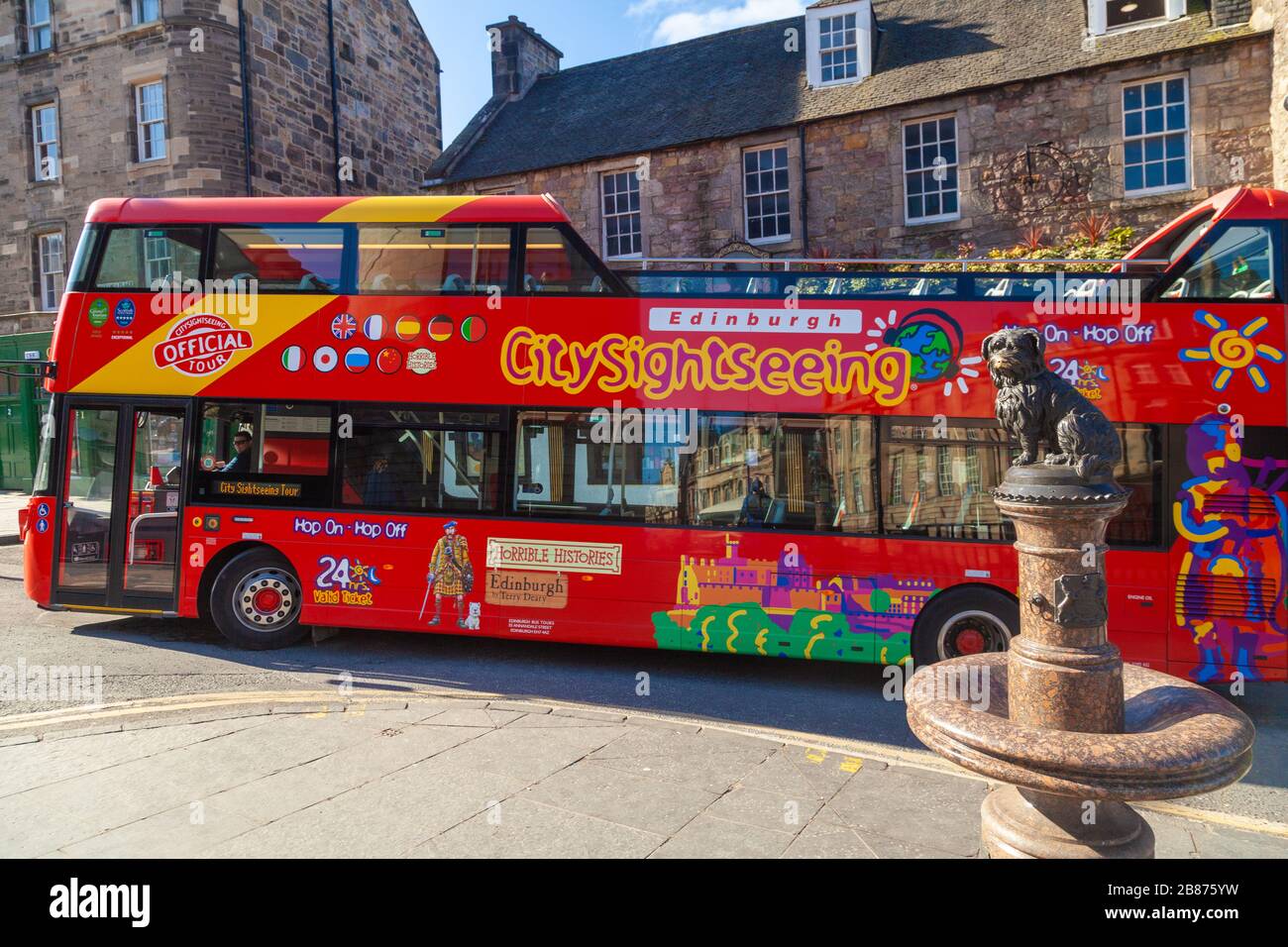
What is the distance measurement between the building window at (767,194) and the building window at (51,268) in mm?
17901

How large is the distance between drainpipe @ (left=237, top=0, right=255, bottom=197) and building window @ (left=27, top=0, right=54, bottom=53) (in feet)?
19.6

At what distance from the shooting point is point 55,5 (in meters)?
20.9

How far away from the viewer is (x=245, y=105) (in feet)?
63.6

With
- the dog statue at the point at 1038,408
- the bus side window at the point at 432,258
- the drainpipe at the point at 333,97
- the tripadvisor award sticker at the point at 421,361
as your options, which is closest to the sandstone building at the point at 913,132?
the drainpipe at the point at 333,97

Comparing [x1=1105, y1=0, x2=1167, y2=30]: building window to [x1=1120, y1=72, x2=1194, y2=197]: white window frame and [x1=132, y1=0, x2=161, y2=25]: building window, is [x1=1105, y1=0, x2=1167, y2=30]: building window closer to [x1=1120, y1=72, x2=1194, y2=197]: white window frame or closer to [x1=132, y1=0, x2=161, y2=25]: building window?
[x1=1120, y1=72, x2=1194, y2=197]: white window frame

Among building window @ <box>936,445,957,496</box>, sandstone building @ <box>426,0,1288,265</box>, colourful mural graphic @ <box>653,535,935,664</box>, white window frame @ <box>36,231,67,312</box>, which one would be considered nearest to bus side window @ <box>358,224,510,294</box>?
colourful mural graphic @ <box>653,535,935,664</box>

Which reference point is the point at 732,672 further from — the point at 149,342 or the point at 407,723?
the point at 149,342

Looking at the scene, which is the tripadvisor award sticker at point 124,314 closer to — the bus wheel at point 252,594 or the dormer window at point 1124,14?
the bus wheel at point 252,594

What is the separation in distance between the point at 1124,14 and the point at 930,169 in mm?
4290

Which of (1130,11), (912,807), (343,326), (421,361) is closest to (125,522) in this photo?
(343,326)

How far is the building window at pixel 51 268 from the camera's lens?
2169 cm

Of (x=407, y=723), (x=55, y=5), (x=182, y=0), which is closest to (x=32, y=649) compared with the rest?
(x=407, y=723)

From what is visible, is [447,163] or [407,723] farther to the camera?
[447,163]

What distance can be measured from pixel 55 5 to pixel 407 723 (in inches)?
958
